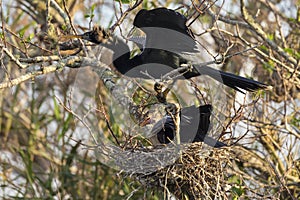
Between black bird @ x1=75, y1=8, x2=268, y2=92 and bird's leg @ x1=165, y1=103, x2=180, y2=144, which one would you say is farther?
black bird @ x1=75, y1=8, x2=268, y2=92

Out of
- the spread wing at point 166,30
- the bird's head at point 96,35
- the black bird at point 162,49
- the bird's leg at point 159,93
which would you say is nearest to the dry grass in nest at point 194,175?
the bird's leg at point 159,93

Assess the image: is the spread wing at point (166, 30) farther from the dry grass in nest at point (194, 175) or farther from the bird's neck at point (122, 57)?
the dry grass in nest at point (194, 175)

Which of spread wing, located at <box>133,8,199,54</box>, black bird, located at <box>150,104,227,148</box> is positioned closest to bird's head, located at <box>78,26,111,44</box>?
spread wing, located at <box>133,8,199,54</box>

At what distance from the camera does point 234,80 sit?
13.5 feet

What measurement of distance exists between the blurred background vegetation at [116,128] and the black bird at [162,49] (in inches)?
8.5

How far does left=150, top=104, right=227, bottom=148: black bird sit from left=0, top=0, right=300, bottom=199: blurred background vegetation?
0.40 meters

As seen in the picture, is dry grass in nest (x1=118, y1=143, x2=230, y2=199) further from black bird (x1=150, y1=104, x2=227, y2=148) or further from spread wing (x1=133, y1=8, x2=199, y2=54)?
spread wing (x1=133, y1=8, x2=199, y2=54)

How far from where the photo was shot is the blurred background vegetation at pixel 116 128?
4.64 m

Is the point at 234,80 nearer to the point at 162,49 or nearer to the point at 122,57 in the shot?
the point at 162,49

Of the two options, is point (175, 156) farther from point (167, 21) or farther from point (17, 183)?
point (17, 183)

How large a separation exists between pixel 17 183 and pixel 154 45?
289cm

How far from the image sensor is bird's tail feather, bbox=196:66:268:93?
158 inches

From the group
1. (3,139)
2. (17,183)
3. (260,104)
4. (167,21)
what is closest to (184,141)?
(167,21)

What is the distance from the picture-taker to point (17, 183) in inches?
256
